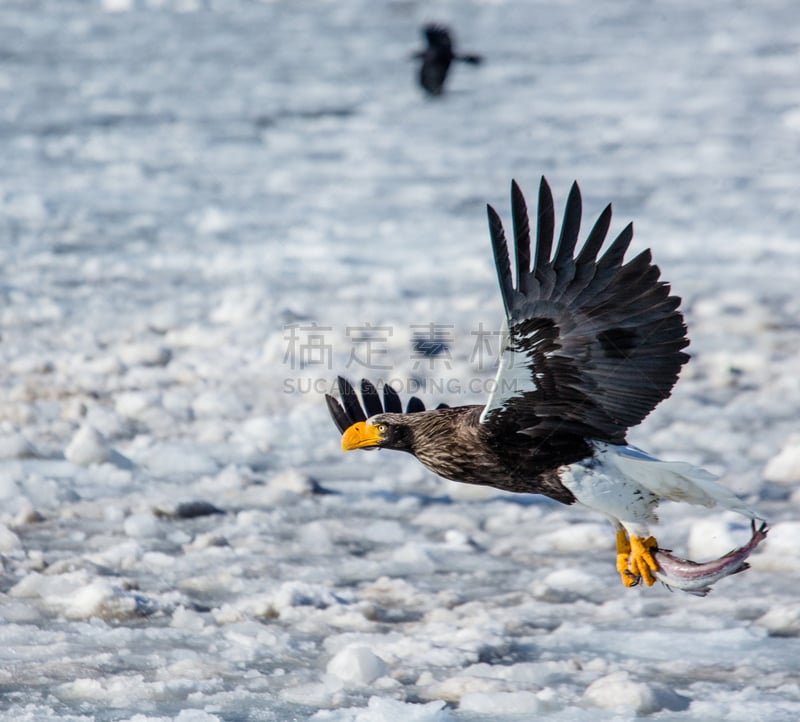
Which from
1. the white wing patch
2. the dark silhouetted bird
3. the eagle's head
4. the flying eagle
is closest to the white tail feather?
the flying eagle

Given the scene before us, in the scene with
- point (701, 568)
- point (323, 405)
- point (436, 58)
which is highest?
point (436, 58)

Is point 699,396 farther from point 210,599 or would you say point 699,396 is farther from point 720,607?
point 210,599

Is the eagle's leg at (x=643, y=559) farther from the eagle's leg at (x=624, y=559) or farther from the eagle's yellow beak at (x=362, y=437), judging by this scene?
the eagle's yellow beak at (x=362, y=437)

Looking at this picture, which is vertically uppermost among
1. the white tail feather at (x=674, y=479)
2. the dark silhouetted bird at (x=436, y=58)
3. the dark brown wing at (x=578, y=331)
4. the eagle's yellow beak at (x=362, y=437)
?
the dark silhouetted bird at (x=436, y=58)

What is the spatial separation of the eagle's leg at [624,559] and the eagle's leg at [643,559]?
0.8 inches

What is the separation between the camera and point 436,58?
16562 millimetres

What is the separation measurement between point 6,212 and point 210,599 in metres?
8.32

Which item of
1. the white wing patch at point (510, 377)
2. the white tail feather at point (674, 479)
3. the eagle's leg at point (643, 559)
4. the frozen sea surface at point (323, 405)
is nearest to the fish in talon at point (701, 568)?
the eagle's leg at point (643, 559)

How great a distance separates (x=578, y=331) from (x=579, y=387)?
0.74ft

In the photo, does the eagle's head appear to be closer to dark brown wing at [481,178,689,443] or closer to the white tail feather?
dark brown wing at [481,178,689,443]

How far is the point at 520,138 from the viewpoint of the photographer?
15.5m

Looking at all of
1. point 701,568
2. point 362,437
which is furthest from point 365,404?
point 701,568

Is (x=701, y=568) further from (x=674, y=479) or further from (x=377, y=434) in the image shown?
(x=377, y=434)

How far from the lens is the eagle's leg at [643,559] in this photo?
14.3ft
